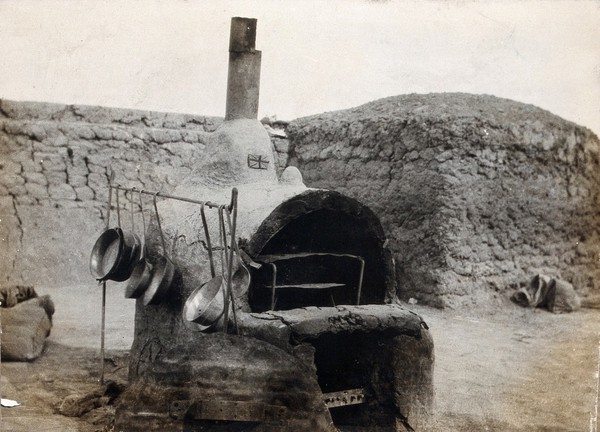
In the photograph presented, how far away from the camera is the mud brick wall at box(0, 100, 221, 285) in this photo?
6.69m

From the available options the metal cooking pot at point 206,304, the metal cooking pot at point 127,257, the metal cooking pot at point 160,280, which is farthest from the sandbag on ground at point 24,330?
the metal cooking pot at point 206,304

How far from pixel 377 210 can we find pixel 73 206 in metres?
3.15

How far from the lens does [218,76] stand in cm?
462

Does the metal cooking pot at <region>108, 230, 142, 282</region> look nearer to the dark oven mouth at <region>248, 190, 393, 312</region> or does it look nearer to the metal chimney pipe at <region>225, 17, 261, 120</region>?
the dark oven mouth at <region>248, 190, 393, 312</region>

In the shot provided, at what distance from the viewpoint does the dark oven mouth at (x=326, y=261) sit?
373 centimetres

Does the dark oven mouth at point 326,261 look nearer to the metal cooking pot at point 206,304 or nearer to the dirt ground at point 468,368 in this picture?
the metal cooking pot at point 206,304

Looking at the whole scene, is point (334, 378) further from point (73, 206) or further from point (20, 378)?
point (73, 206)

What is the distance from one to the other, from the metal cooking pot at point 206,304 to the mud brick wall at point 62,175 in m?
3.65

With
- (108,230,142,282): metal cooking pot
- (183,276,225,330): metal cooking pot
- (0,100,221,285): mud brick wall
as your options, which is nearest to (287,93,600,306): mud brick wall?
(0,100,221,285): mud brick wall

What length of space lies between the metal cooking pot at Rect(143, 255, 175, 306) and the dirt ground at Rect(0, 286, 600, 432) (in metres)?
0.70

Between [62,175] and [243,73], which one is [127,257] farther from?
[62,175]

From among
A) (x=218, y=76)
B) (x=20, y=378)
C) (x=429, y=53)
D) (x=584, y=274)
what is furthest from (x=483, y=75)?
(x=20, y=378)


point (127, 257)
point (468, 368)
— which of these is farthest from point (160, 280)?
point (468, 368)

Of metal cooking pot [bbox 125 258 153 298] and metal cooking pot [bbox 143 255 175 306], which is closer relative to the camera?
metal cooking pot [bbox 143 255 175 306]
